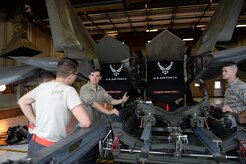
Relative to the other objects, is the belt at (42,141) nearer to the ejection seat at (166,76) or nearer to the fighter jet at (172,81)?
the fighter jet at (172,81)

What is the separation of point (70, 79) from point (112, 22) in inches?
364

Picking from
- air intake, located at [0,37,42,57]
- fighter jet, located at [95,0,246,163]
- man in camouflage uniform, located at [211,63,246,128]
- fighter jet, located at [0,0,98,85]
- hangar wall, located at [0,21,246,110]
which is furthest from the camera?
hangar wall, located at [0,21,246,110]

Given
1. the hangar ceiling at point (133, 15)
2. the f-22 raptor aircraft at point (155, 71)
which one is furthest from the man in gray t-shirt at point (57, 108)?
the hangar ceiling at point (133, 15)

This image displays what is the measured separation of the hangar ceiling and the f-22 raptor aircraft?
354cm

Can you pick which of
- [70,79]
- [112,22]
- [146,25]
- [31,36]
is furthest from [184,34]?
[70,79]

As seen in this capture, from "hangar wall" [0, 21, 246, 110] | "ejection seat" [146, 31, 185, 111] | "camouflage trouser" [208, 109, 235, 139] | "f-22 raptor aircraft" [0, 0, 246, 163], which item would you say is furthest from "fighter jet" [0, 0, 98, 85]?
"hangar wall" [0, 21, 246, 110]

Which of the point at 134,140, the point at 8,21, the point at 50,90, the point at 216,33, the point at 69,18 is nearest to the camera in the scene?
the point at 50,90

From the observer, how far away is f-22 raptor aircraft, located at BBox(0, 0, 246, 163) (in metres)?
2.36

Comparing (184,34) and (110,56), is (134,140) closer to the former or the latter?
(110,56)

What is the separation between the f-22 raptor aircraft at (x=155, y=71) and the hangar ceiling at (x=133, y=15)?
3.54 metres

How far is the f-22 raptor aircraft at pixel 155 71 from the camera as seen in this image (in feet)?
7.73

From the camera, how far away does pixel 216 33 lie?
2926mm

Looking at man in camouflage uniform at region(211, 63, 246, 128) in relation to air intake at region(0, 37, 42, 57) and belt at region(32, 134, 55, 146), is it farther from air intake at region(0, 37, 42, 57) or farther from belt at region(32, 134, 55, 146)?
air intake at region(0, 37, 42, 57)

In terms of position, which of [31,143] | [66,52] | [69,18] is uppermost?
[69,18]
